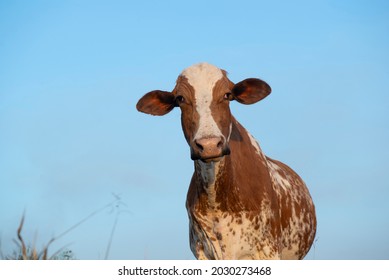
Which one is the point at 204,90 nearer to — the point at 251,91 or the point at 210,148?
the point at 251,91

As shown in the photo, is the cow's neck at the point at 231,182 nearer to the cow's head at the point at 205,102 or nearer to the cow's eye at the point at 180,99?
the cow's head at the point at 205,102

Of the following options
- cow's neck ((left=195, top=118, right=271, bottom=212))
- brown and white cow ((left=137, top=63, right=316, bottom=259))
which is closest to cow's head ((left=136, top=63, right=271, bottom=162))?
brown and white cow ((left=137, top=63, right=316, bottom=259))

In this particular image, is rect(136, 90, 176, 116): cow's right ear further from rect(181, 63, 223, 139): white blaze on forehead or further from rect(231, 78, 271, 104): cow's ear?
rect(231, 78, 271, 104): cow's ear

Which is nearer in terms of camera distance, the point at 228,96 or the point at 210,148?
the point at 210,148

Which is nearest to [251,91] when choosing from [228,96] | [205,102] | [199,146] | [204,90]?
[228,96]

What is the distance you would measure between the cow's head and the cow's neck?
0.50 m

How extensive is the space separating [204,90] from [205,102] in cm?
22

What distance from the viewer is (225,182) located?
827 cm

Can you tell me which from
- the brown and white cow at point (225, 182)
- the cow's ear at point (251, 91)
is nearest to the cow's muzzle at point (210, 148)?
the brown and white cow at point (225, 182)

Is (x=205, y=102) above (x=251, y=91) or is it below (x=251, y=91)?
below

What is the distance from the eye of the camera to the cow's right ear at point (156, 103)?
8.59 m
